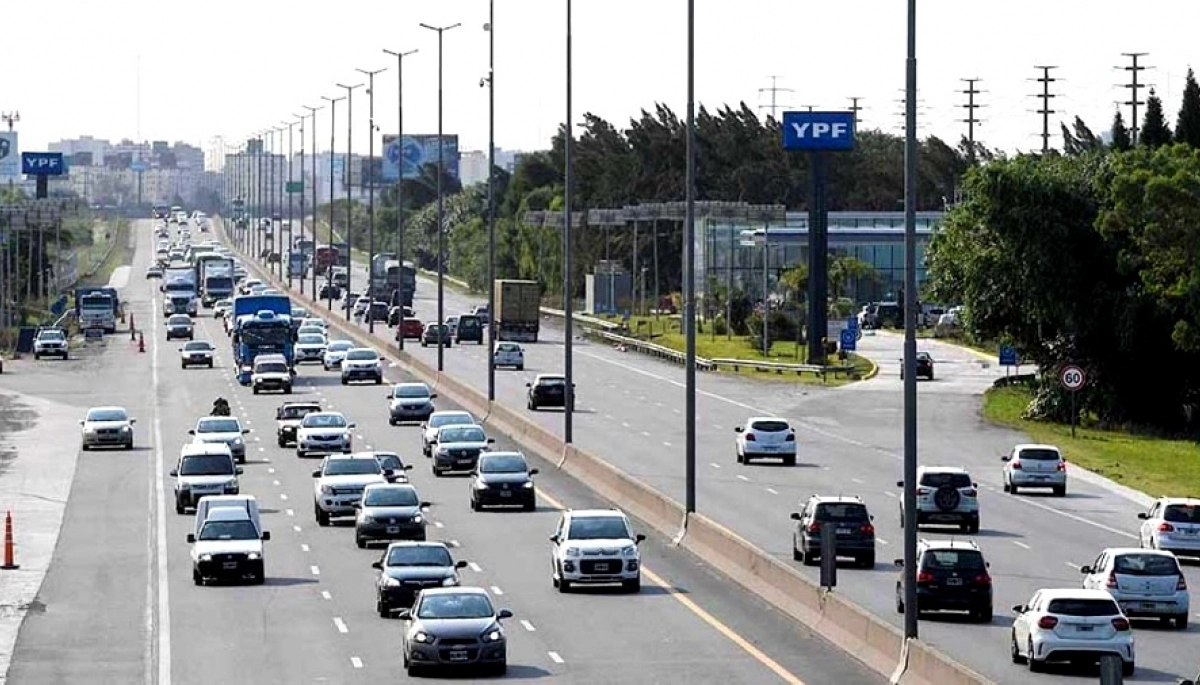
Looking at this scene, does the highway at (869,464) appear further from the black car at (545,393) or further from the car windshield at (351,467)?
the car windshield at (351,467)

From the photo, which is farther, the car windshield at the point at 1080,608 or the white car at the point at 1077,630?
the car windshield at the point at 1080,608

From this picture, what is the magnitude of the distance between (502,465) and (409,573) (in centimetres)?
1919

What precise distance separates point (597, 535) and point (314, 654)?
9568 mm

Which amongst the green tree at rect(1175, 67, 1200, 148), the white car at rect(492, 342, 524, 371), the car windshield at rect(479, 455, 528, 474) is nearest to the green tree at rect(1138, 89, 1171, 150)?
the green tree at rect(1175, 67, 1200, 148)

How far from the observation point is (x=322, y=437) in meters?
76.2

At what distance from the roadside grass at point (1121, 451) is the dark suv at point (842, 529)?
21.2 meters

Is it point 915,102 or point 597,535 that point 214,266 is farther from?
point 915,102

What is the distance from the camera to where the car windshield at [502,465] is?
201 feet

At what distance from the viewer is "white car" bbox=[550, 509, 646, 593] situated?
45.6 metres

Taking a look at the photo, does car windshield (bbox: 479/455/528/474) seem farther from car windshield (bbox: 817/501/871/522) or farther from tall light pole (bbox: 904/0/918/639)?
tall light pole (bbox: 904/0/918/639)

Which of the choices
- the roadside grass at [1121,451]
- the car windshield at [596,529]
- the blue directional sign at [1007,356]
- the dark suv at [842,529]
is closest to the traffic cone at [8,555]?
the car windshield at [596,529]

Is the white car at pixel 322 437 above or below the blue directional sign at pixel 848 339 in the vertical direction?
below

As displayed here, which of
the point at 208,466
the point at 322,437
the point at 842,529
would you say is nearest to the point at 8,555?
the point at 208,466

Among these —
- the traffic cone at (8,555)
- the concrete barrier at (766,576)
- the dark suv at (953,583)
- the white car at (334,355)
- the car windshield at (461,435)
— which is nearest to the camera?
the concrete barrier at (766,576)
